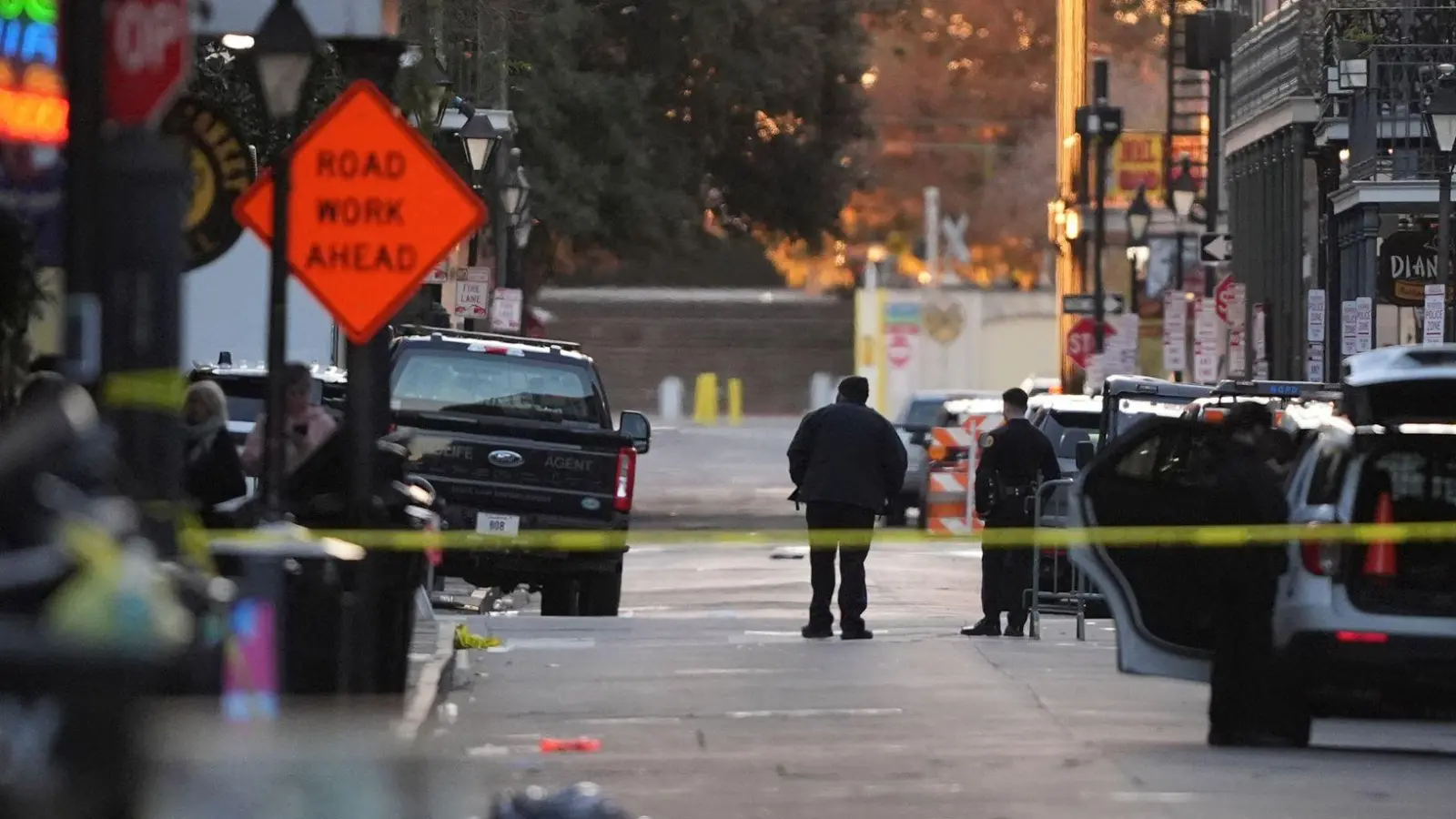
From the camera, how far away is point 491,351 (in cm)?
2312

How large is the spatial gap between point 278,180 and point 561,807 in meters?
5.94

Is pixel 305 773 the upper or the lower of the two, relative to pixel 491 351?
lower

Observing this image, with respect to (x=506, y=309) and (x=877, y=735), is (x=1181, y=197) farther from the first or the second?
(x=877, y=735)

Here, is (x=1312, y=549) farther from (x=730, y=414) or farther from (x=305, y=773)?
(x=730, y=414)

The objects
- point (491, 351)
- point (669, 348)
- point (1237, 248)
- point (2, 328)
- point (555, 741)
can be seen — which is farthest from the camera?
point (669, 348)

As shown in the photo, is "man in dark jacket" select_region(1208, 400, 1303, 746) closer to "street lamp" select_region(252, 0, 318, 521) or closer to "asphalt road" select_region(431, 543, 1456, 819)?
"asphalt road" select_region(431, 543, 1456, 819)

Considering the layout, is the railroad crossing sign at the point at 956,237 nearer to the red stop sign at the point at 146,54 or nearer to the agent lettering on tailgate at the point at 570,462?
the agent lettering on tailgate at the point at 570,462

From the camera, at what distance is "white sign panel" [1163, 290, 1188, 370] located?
4384 centimetres

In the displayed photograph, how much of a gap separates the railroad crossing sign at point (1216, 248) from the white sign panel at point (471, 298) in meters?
12.4

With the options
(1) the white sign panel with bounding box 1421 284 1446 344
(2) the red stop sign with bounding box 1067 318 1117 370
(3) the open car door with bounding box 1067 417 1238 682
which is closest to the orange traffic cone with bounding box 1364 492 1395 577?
(3) the open car door with bounding box 1067 417 1238 682

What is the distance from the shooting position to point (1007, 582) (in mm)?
21438

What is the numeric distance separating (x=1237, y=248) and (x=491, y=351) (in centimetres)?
2646

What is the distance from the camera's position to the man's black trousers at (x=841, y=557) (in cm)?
1981

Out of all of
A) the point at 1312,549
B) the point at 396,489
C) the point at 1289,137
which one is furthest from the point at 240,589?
the point at 1289,137
